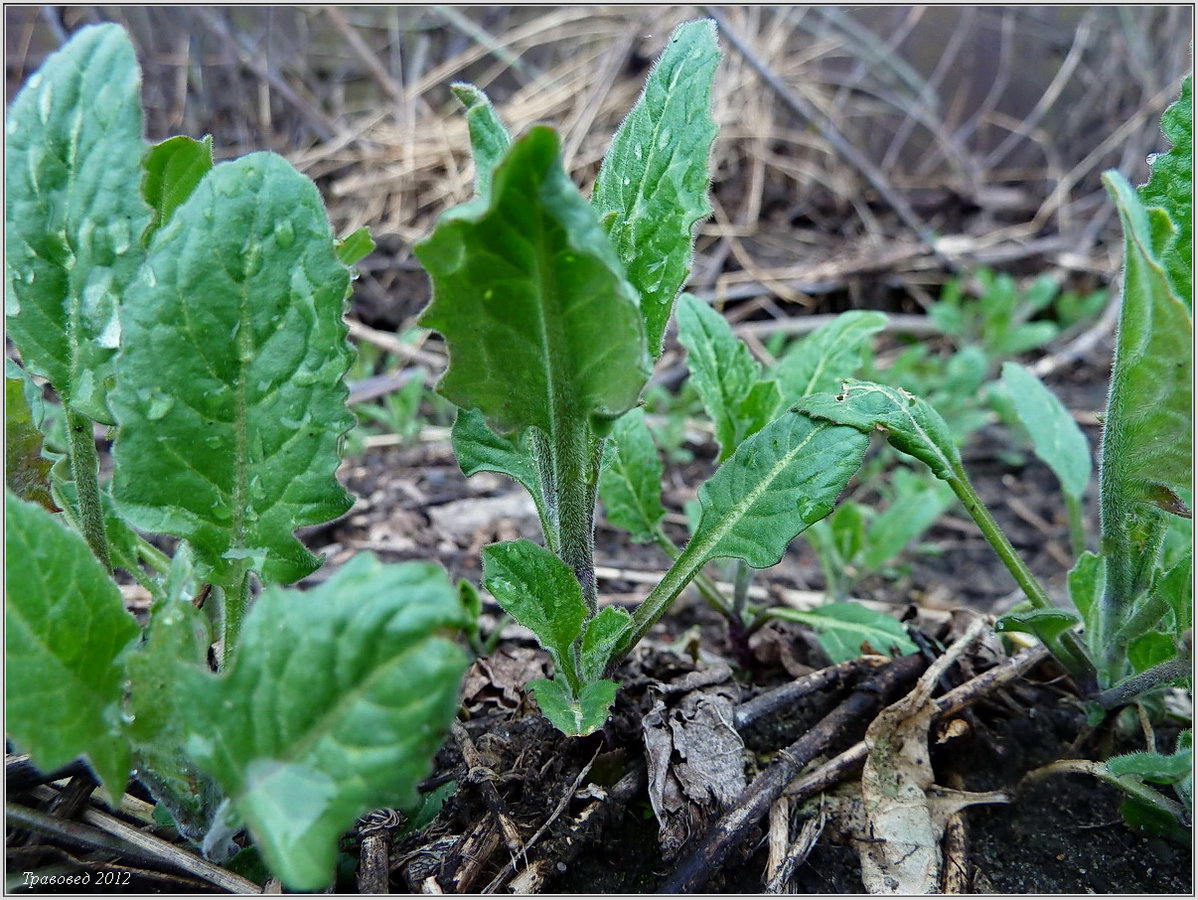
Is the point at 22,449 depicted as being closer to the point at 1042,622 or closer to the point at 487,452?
the point at 487,452

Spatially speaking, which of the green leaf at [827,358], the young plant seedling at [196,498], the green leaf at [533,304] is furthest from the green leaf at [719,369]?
the young plant seedling at [196,498]

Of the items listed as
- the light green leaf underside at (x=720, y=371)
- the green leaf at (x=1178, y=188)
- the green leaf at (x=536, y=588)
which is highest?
the green leaf at (x=1178, y=188)

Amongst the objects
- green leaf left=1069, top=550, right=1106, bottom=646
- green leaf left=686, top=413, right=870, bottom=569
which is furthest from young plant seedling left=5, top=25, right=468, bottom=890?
green leaf left=1069, top=550, right=1106, bottom=646

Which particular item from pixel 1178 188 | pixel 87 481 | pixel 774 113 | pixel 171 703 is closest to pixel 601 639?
pixel 171 703

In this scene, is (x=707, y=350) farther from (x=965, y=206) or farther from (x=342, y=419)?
(x=965, y=206)

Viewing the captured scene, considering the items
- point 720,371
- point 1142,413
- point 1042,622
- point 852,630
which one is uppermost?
point 1142,413

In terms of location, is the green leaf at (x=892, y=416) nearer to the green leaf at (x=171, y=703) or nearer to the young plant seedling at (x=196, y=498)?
the young plant seedling at (x=196, y=498)
